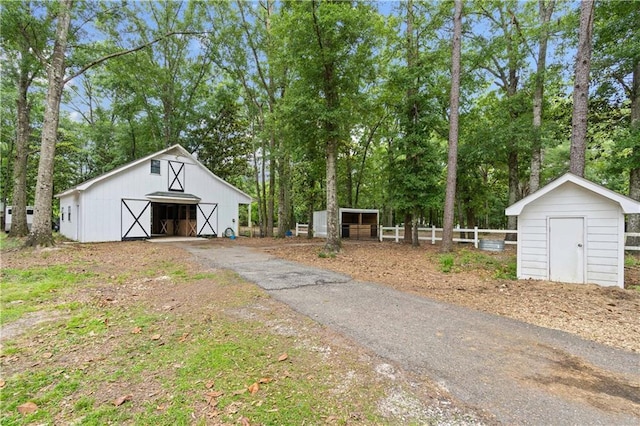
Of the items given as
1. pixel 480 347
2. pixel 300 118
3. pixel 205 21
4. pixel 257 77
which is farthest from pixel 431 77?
pixel 205 21

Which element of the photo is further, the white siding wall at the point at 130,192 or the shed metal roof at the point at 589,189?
the white siding wall at the point at 130,192

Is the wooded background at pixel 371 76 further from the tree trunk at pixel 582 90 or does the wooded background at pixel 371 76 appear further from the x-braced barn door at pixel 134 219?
the x-braced barn door at pixel 134 219

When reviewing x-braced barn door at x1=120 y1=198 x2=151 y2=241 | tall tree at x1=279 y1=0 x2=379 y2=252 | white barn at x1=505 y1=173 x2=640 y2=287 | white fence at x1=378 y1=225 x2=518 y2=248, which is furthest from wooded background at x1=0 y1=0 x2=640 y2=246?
x-braced barn door at x1=120 y1=198 x2=151 y2=241

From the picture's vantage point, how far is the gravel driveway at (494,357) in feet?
7.66

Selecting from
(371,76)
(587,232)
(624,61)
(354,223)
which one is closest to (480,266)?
(587,232)

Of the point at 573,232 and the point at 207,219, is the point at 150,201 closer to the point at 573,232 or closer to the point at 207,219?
the point at 207,219

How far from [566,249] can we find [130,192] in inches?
725

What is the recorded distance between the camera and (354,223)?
68.0 feet

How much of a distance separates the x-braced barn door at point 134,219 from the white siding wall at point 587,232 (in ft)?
57.1

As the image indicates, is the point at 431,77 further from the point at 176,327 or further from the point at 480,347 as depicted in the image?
the point at 176,327

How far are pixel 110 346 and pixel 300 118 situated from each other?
959cm

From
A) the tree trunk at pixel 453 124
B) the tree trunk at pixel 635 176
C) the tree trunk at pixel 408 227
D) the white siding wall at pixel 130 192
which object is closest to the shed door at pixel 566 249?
the tree trunk at pixel 453 124

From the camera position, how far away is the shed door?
6.64m

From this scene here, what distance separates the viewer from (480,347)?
339 centimetres
